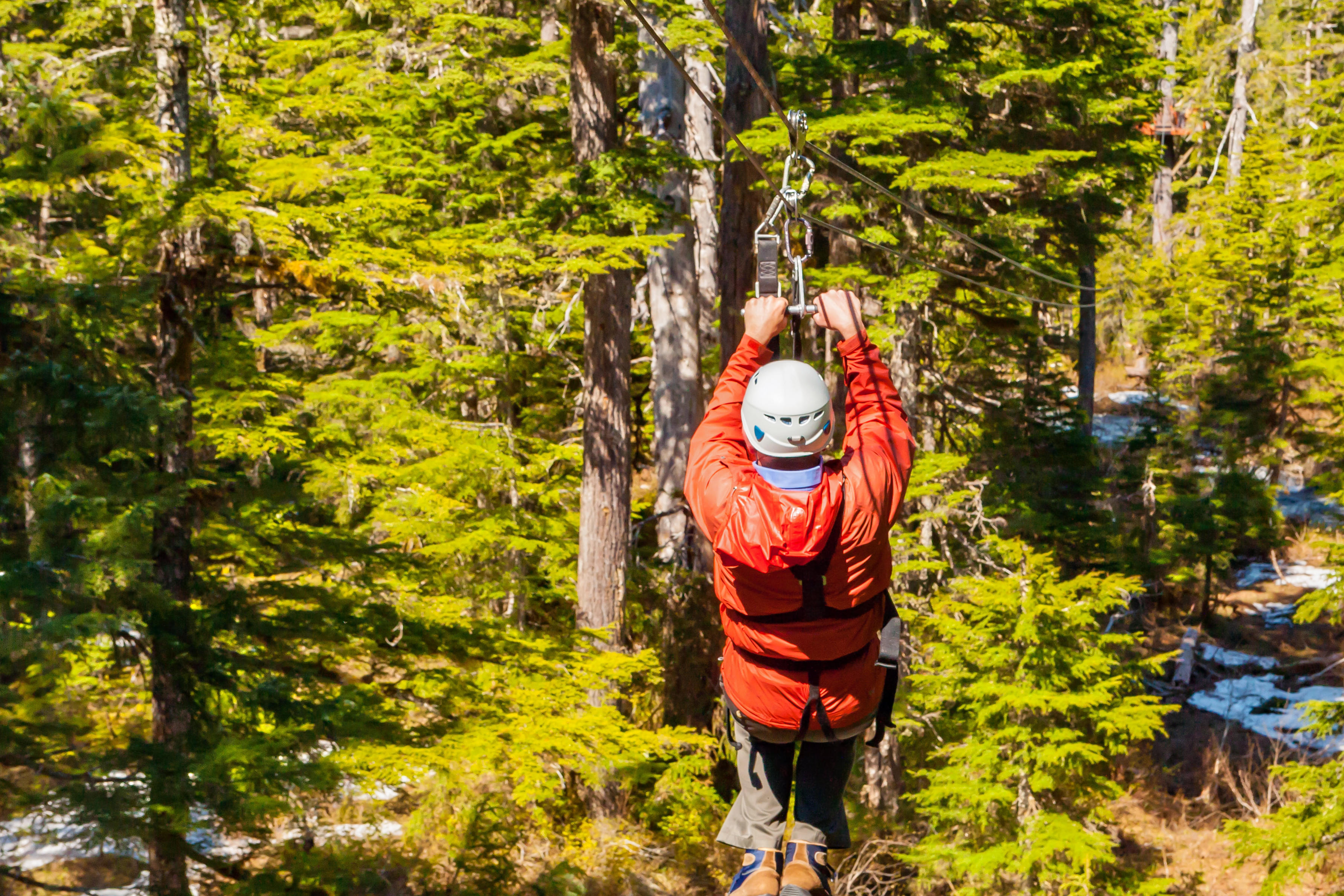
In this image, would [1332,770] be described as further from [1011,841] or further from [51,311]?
[51,311]

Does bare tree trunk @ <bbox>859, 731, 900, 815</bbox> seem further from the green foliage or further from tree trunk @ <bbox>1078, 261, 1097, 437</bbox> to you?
tree trunk @ <bbox>1078, 261, 1097, 437</bbox>

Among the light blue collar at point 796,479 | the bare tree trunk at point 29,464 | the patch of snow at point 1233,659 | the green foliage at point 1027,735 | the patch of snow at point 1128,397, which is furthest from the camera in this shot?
the patch of snow at point 1128,397

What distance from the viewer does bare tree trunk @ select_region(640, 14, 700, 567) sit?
13.6 metres

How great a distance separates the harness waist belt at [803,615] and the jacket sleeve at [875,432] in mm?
300

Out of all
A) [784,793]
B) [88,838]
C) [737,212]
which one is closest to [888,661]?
[784,793]

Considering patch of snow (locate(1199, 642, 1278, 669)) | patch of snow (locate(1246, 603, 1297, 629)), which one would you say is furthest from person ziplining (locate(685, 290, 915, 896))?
patch of snow (locate(1246, 603, 1297, 629))

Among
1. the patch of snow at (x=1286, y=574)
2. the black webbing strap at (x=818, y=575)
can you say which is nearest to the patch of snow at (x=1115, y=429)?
the patch of snow at (x=1286, y=574)

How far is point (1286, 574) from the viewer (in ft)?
80.9

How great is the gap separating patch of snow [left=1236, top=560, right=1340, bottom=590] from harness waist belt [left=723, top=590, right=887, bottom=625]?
24542 mm

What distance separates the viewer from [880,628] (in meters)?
3.51

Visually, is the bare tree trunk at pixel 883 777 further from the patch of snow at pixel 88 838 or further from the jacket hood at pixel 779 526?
the jacket hood at pixel 779 526

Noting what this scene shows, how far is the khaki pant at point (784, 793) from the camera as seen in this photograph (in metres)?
3.68

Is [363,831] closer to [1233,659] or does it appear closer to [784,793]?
[784,793]

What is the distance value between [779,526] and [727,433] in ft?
1.68
